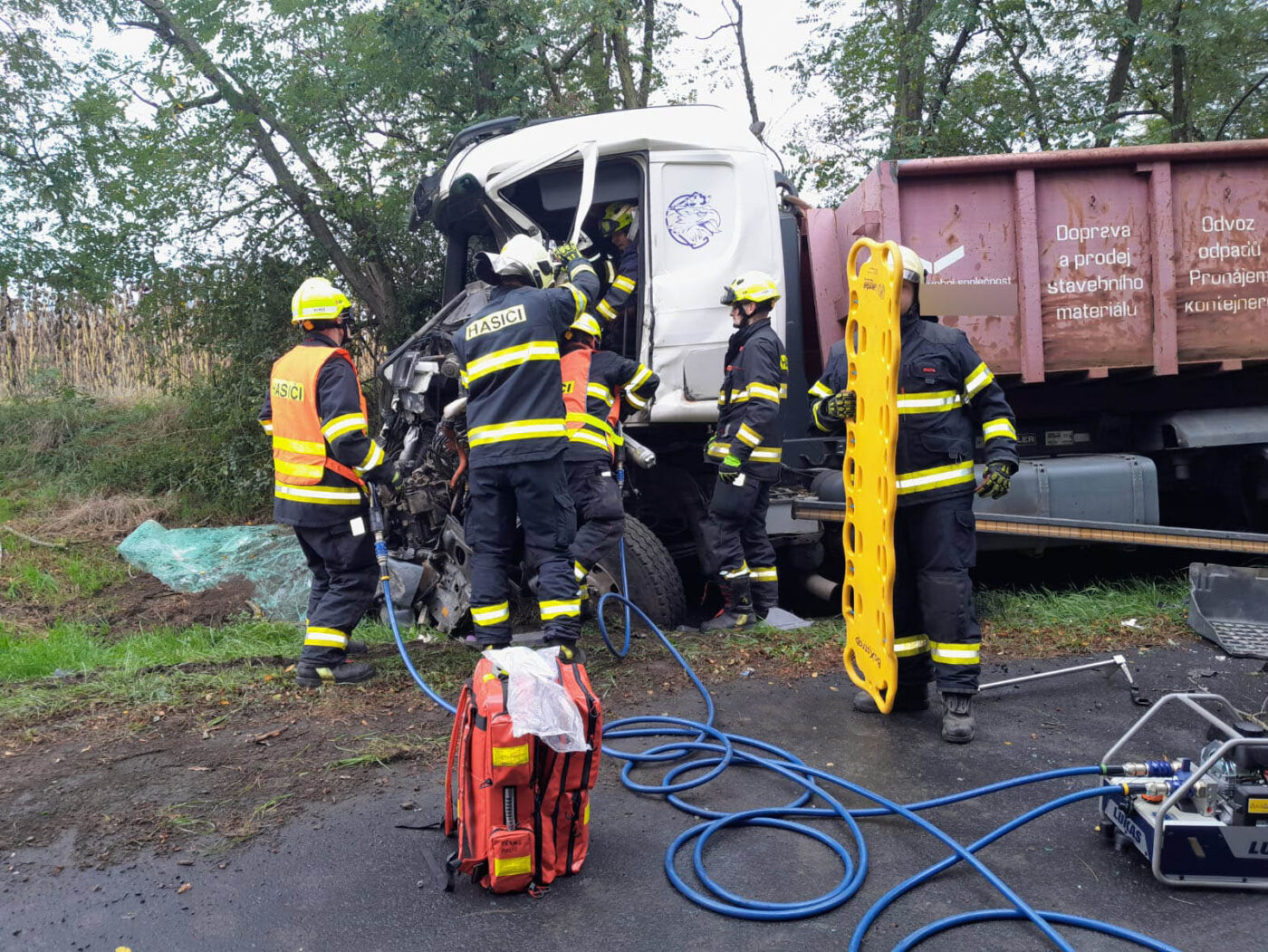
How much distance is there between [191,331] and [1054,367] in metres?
7.31

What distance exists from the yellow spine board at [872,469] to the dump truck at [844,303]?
4.51 ft

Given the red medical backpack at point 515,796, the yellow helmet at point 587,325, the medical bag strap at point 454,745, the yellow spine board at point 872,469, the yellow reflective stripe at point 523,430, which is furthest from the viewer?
the yellow helmet at point 587,325

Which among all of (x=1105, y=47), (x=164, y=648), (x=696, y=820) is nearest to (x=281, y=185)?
(x=164, y=648)

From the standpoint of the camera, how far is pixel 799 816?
9.63 ft

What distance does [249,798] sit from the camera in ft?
10.5

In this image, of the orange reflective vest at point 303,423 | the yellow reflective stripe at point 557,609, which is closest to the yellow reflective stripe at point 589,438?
the yellow reflective stripe at point 557,609

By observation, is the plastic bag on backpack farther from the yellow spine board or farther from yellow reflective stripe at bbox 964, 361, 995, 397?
yellow reflective stripe at bbox 964, 361, 995, 397

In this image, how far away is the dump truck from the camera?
520 centimetres

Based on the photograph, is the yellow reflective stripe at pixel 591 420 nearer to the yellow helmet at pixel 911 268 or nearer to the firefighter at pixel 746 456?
the firefighter at pixel 746 456

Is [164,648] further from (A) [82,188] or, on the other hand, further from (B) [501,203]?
(A) [82,188]

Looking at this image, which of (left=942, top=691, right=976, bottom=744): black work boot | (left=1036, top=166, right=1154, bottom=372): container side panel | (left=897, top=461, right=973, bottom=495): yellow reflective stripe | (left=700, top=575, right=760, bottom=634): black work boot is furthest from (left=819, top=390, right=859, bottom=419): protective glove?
(left=1036, top=166, right=1154, bottom=372): container side panel

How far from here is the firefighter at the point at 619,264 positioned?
205 inches

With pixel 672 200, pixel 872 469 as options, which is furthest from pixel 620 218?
pixel 872 469

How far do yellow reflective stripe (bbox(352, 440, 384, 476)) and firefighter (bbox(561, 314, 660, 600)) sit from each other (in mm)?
910
